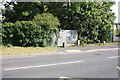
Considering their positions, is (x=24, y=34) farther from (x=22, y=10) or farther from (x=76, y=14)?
(x=76, y=14)

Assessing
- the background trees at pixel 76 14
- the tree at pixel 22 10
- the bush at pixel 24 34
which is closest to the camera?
the bush at pixel 24 34

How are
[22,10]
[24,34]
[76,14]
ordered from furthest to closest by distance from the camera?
[22,10], [76,14], [24,34]

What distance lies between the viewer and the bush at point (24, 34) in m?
16.2

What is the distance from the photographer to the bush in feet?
53.3

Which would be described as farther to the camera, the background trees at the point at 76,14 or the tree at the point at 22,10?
the tree at the point at 22,10

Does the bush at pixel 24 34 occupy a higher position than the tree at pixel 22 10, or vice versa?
the tree at pixel 22 10

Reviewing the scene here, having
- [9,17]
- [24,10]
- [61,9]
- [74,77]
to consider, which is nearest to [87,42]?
[61,9]

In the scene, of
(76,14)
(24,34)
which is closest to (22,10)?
(24,34)

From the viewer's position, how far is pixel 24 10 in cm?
2158

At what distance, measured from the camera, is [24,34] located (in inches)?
655

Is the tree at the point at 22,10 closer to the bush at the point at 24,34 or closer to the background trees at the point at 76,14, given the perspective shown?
the background trees at the point at 76,14

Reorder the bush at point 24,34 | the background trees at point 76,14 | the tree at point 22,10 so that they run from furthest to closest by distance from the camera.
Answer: the tree at point 22,10
the background trees at point 76,14
the bush at point 24,34

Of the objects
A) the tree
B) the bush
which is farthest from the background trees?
the bush

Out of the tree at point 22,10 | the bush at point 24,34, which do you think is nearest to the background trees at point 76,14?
the tree at point 22,10
